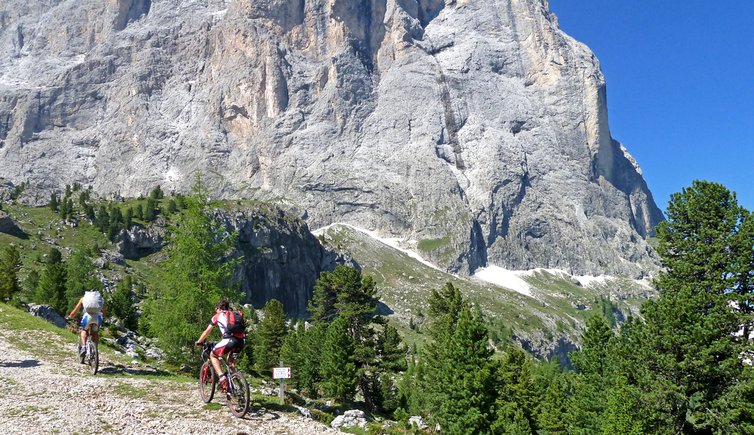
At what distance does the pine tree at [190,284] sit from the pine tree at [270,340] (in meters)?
36.9

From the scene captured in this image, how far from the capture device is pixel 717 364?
3092 centimetres

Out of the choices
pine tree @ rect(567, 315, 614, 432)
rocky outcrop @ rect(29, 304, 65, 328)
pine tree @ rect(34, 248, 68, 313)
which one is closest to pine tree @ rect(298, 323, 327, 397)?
pine tree @ rect(34, 248, 68, 313)

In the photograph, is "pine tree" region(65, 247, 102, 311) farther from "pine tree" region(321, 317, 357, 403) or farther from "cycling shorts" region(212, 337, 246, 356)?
"cycling shorts" region(212, 337, 246, 356)

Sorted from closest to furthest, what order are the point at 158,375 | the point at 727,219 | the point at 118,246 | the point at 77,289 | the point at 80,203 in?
the point at 158,375 < the point at 727,219 < the point at 77,289 < the point at 118,246 < the point at 80,203

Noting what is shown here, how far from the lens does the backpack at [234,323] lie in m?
15.6

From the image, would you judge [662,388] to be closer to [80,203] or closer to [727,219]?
[727,219]

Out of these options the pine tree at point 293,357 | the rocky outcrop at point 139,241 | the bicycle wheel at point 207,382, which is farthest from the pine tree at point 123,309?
the rocky outcrop at point 139,241

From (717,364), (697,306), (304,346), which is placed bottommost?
(304,346)

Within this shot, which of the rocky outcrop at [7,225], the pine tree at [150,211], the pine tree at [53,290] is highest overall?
the pine tree at [150,211]

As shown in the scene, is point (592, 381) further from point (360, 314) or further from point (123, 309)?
point (123, 309)

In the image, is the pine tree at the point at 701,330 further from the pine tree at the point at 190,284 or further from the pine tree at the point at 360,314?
the pine tree at the point at 190,284

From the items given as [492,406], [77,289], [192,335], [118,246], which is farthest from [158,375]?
[118,246]

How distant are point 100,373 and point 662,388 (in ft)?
104

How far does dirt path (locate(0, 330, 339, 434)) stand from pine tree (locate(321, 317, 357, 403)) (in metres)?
30.6
